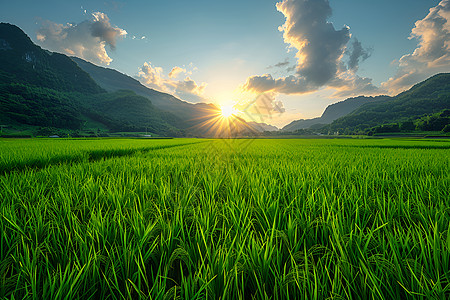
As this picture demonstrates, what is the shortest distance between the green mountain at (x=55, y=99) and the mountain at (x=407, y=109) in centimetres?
13079

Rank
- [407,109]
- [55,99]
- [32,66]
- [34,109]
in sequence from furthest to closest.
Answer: [407,109] < [32,66] < [55,99] < [34,109]

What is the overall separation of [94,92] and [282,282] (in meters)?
203

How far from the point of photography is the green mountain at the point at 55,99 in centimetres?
8780

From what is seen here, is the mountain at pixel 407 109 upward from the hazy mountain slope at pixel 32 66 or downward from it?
downward

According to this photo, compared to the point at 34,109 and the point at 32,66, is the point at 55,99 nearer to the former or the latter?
the point at 34,109

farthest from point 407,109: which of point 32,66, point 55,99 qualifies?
point 32,66

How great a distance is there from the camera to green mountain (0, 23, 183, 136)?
3457 inches

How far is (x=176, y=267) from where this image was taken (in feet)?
3.38

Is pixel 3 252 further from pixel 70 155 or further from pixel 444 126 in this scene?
pixel 444 126

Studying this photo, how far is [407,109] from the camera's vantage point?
133 metres

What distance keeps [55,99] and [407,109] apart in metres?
243

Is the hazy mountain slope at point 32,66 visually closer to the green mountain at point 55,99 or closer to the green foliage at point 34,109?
the green mountain at point 55,99

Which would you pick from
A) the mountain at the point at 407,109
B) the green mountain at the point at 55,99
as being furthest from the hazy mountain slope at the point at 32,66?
the mountain at the point at 407,109

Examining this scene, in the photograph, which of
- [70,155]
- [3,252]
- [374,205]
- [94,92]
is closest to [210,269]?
[3,252]
